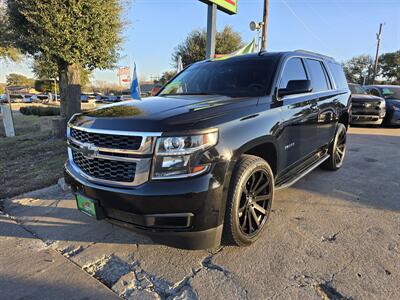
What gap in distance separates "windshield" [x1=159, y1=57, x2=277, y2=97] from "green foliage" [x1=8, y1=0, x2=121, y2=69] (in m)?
4.57

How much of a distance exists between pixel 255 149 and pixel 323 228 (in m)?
1.22

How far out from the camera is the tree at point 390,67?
56375 millimetres

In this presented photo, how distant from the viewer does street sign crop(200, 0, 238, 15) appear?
8.49 meters

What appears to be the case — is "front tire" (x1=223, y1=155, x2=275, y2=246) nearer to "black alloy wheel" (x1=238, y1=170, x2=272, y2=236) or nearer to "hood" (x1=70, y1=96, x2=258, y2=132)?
"black alloy wheel" (x1=238, y1=170, x2=272, y2=236)

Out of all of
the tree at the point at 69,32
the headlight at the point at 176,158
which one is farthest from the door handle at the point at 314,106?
A: the tree at the point at 69,32

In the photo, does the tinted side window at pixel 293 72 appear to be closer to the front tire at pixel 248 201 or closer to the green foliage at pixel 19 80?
the front tire at pixel 248 201

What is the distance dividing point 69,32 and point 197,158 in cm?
679

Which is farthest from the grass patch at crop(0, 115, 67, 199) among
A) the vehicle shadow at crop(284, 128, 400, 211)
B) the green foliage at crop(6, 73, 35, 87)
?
the green foliage at crop(6, 73, 35, 87)

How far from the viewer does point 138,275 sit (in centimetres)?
262

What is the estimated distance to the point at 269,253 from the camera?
2879mm

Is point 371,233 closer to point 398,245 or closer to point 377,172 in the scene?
point 398,245

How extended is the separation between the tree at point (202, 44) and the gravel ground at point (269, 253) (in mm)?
26481

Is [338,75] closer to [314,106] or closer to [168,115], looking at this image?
[314,106]

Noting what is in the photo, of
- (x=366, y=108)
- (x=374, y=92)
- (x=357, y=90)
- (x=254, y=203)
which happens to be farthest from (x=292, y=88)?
(x=374, y=92)
